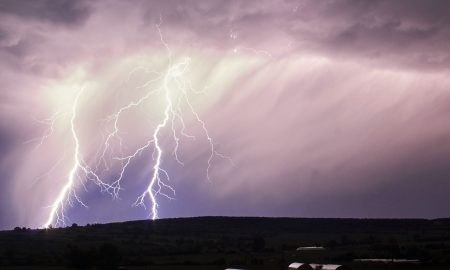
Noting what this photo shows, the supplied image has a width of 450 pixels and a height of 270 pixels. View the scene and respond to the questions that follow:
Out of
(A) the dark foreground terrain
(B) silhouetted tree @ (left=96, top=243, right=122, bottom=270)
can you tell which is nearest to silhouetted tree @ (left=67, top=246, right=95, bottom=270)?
(A) the dark foreground terrain

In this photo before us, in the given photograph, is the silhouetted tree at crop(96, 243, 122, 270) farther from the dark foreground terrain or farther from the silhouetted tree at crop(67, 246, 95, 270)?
the silhouetted tree at crop(67, 246, 95, 270)

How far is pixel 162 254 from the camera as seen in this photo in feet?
281

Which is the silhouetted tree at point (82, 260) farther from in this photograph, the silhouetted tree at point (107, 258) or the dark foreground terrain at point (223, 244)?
the silhouetted tree at point (107, 258)

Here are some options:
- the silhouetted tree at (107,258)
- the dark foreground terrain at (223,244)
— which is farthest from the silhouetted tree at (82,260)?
the silhouetted tree at (107,258)

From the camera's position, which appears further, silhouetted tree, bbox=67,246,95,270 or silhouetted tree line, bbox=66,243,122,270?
silhouetted tree line, bbox=66,243,122,270

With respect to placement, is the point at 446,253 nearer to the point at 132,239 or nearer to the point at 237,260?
the point at 237,260

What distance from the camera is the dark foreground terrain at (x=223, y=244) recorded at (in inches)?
2613

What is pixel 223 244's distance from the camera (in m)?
103

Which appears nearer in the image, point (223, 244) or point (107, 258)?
point (107, 258)

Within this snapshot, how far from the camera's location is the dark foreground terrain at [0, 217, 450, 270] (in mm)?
66375

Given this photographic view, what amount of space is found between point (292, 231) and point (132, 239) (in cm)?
4321

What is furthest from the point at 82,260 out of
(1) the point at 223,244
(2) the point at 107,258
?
(1) the point at 223,244

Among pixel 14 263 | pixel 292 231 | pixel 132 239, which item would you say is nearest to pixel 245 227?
pixel 292 231

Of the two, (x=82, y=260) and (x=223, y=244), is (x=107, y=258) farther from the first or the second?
(x=223, y=244)
